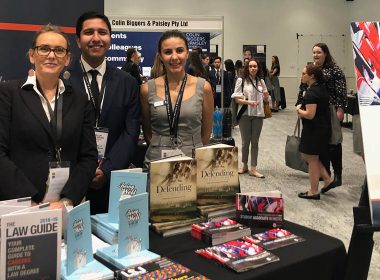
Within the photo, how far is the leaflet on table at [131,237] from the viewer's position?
1354 millimetres

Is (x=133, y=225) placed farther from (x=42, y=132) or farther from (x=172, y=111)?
(x=172, y=111)

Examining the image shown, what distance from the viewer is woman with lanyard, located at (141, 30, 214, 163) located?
2.21m

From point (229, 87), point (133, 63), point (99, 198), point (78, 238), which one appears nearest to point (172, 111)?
point (99, 198)

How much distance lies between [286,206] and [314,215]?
329mm

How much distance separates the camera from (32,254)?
3.78ft

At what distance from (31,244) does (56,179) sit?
2.04 feet

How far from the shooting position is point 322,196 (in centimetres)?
454

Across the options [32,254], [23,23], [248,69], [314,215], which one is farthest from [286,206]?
[32,254]

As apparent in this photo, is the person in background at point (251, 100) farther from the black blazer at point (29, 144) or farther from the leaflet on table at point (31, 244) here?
the leaflet on table at point (31, 244)

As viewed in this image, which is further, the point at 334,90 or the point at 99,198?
the point at 334,90

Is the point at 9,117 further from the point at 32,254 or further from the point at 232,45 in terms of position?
the point at 232,45

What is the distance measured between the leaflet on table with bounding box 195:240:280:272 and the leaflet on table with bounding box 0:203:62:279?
49cm

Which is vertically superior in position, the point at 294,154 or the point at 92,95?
the point at 92,95

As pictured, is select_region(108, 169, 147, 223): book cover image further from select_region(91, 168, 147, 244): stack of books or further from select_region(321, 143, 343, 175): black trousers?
select_region(321, 143, 343, 175): black trousers
